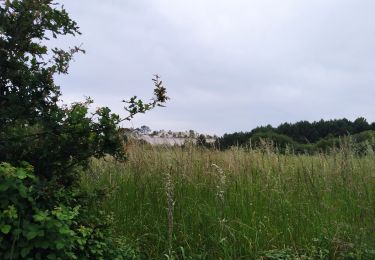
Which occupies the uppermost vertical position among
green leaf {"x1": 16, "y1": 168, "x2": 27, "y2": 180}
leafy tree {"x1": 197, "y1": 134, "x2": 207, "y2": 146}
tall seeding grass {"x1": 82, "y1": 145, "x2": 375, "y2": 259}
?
leafy tree {"x1": 197, "y1": 134, "x2": 207, "y2": 146}

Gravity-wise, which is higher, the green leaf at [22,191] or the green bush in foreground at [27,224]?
the green leaf at [22,191]

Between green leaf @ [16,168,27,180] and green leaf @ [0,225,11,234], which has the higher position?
green leaf @ [16,168,27,180]

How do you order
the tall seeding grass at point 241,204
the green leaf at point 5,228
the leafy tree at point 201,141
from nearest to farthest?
1. the green leaf at point 5,228
2. the tall seeding grass at point 241,204
3. the leafy tree at point 201,141

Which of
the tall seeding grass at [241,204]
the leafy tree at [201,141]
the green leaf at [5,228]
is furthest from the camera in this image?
the leafy tree at [201,141]

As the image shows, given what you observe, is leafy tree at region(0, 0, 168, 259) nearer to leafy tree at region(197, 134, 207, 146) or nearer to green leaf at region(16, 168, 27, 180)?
green leaf at region(16, 168, 27, 180)

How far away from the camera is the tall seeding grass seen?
388cm

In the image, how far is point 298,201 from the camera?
4633 millimetres

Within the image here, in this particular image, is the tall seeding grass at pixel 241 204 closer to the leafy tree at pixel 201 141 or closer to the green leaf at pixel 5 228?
the leafy tree at pixel 201 141

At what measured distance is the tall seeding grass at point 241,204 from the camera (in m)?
3.88

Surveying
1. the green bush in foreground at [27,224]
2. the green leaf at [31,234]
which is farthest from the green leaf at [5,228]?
the green leaf at [31,234]

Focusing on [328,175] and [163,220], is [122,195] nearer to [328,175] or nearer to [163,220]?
[163,220]

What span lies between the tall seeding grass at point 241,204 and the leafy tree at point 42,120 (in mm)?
393

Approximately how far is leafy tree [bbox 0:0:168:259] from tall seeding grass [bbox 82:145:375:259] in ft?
1.29

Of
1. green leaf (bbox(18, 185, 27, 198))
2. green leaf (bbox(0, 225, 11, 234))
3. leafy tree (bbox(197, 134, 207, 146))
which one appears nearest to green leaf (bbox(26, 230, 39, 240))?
green leaf (bbox(0, 225, 11, 234))
